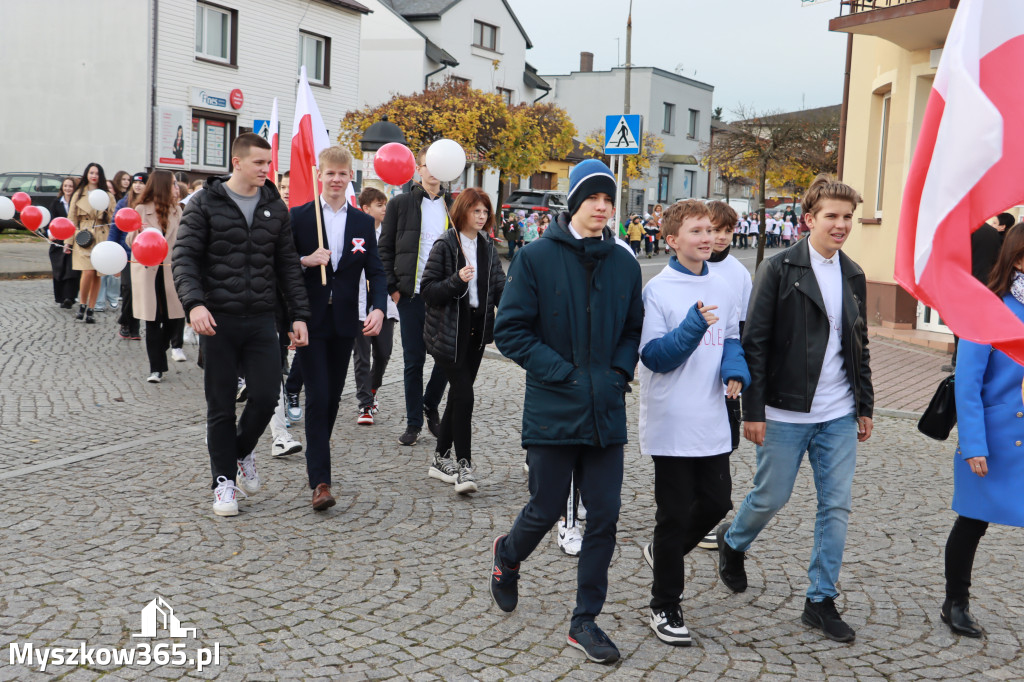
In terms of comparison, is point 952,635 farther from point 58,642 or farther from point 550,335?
point 58,642

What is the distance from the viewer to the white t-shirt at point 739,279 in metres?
4.41

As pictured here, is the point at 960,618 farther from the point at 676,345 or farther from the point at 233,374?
the point at 233,374

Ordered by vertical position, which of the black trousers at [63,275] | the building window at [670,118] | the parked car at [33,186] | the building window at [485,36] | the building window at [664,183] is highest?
the building window at [485,36]

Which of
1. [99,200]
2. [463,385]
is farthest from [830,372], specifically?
[99,200]

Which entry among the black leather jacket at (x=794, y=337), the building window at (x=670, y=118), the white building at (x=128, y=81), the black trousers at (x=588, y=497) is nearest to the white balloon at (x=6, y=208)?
the black trousers at (x=588, y=497)

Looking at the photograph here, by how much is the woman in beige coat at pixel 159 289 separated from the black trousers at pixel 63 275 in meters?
4.79

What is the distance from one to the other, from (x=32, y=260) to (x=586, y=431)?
1932 centimetres

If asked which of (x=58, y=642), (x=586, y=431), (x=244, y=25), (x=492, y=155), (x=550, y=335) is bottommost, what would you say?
(x=58, y=642)

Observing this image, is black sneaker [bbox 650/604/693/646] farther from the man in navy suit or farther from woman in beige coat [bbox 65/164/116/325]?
woman in beige coat [bbox 65/164/116/325]

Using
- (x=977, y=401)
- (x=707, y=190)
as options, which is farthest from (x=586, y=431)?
(x=707, y=190)

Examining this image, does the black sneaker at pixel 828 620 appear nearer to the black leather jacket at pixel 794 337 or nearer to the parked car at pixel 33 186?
the black leather jacket at pixel 794 337

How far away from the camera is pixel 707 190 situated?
64750 mm

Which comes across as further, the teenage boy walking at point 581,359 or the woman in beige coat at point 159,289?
the woman in beige coat at point 159,289

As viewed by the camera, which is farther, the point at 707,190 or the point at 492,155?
the point at 707,190
